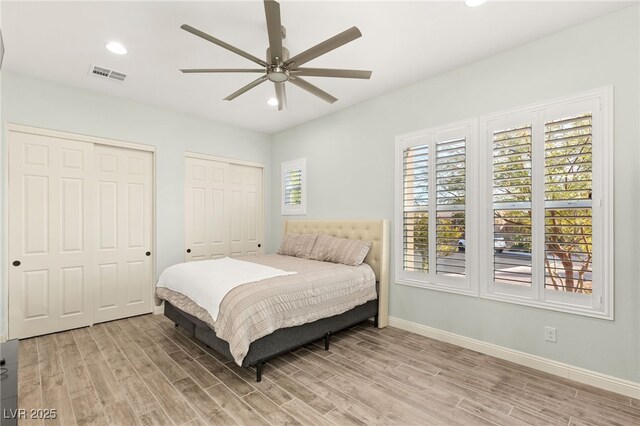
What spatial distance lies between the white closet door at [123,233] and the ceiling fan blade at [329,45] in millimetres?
3061

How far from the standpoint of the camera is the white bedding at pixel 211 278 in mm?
2684

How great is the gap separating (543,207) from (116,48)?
4.10 metres

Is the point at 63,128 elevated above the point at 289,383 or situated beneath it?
elevated above

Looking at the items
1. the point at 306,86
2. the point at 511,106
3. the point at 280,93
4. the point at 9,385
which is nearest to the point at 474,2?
the point at 511,106

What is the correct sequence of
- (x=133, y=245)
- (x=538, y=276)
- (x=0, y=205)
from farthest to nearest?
(x=133, y=245)
(x=0, y=205)
(x=538, y=276)

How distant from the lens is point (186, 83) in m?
3.64

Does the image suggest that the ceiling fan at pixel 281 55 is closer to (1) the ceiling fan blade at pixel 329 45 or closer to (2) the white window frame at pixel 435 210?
(1) the ceiling fan blade at pixel 329 45

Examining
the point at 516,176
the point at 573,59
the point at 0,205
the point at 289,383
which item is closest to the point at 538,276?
the point at 516,176

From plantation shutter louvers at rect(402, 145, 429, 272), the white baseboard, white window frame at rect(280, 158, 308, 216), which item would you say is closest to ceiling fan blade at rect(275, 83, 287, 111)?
plantation shutter louvers at rect(402, 145, 429, 272)

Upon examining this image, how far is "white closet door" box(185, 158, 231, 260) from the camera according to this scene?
4.76m

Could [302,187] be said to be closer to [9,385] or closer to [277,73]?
[277,73]

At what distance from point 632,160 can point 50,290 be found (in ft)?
18.9

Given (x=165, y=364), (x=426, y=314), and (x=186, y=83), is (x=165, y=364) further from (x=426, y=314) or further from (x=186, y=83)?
(x=186, y=83)

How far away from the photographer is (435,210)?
3.44 meters
